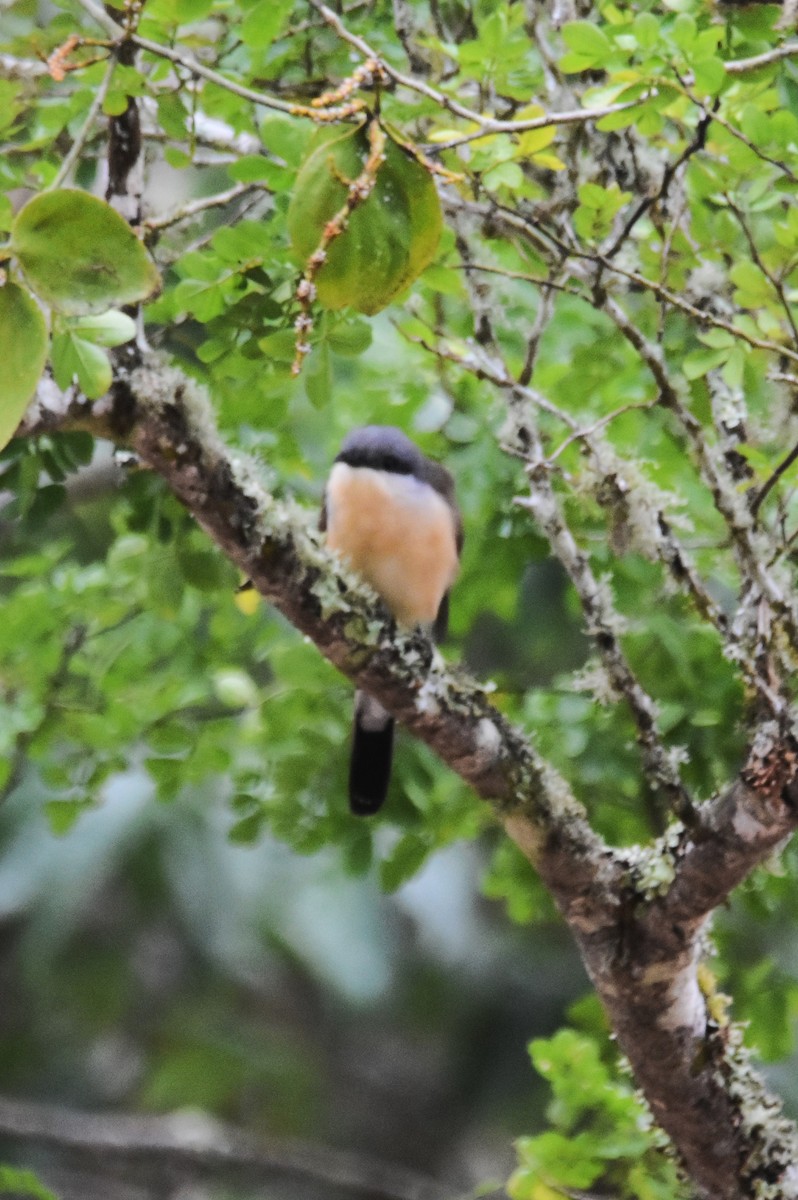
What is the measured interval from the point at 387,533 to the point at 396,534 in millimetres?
22

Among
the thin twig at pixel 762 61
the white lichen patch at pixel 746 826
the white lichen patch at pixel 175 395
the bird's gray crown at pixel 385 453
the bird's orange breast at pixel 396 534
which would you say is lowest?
the white lichen patch at pixel 746 826

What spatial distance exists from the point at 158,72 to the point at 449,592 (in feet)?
4.26

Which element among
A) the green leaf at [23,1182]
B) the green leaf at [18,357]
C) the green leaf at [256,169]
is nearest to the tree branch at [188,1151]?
the green leaf at [23,1182]

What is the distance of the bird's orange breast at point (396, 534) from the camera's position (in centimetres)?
277

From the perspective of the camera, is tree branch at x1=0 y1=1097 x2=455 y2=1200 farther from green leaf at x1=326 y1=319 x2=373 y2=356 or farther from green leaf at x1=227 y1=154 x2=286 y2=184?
green leaf at x1=227 y1=154 x2=286 y2=184

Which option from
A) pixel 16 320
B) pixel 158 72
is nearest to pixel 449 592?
pixel 158 72

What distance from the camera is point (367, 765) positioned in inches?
109

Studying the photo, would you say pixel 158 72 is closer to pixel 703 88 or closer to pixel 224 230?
pixel 224 230

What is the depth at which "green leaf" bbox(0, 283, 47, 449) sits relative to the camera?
111 cm

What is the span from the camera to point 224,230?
204cm

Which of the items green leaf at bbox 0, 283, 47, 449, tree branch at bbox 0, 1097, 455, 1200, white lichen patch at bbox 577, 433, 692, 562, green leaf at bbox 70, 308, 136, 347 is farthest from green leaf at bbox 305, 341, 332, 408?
tree branch at bbox 0, 1097, 455, 1200

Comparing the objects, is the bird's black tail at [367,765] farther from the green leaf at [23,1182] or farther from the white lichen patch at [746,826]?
the white lichen patch at [746,826]

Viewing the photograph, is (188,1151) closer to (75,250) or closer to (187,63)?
(187,63)

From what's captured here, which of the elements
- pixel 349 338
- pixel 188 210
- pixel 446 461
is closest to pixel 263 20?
pixel 188 210
